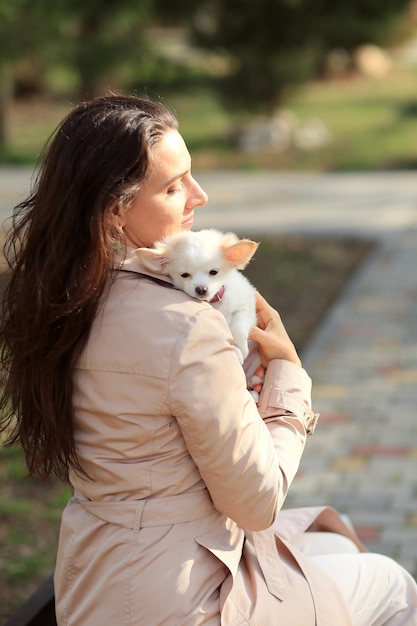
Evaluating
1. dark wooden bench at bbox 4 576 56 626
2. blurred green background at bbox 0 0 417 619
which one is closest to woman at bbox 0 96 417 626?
dark wooden bench at bbox 4 576 56 626

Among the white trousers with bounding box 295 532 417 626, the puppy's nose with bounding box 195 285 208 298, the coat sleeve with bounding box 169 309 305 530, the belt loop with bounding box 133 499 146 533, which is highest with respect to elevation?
the puppy's nose with bounding box 195 285 208 298

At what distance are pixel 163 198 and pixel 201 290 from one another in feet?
0.88

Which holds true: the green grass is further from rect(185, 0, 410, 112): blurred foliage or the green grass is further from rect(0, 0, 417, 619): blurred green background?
rect(185, 0, 410, 112): blurred foliage

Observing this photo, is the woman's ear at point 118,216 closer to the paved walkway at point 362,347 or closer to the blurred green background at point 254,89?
the paved walkway at point 362,347

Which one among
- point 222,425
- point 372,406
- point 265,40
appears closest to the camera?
point 222,425

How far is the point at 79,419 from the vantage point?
7.11ft

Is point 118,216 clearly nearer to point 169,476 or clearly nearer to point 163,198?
point 163,198

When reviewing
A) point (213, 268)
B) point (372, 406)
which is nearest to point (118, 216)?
point (213, 268)

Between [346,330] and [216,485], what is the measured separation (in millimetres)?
4991

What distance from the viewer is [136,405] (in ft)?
6.77

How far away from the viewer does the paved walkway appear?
4.60m

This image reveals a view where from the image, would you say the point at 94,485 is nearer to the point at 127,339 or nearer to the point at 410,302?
the point at 127,339

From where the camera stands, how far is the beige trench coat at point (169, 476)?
2.03 m

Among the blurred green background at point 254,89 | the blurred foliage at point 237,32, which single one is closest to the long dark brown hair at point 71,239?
the blurred green background at point 254,89
